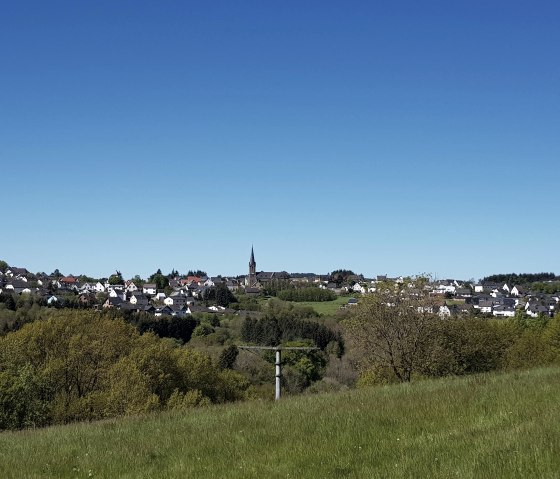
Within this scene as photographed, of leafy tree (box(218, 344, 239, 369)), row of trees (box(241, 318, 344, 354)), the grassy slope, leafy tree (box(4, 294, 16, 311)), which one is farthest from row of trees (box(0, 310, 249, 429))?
leafy tree (box(4, 294, 16, 311))

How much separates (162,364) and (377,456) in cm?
4474

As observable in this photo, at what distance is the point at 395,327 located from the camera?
34469mm

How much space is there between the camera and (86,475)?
9.43m

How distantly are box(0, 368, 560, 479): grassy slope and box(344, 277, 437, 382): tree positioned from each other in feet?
63.6

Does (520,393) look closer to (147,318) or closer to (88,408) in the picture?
(88,408)

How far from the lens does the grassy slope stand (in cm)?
765

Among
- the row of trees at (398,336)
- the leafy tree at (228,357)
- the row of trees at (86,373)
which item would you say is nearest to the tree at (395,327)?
the row of trees at (398,336)

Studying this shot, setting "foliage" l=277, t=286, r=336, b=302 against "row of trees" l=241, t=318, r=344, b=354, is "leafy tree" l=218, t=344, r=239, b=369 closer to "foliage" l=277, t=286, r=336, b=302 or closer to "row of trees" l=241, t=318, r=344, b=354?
"row of trees" l=241, t=318, r=344, b=354

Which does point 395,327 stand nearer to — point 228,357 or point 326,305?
point 228,357

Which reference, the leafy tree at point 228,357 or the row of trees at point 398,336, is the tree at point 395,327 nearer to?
the row of trees at point 398,336

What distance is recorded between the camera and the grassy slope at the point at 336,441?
765 centimetres

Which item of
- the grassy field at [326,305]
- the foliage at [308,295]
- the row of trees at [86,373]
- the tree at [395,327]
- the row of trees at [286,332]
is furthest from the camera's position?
the foliage at [308,295]

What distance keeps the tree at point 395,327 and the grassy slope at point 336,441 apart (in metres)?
19.4

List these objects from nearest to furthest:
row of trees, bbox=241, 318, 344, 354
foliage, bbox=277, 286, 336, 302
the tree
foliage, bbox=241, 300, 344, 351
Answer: the tree
row of trees, bbox=241, 318, 344, 354
foliage, bbox=241, 300, 344, 351
foliage, bbox=277, 286, 336, 302
